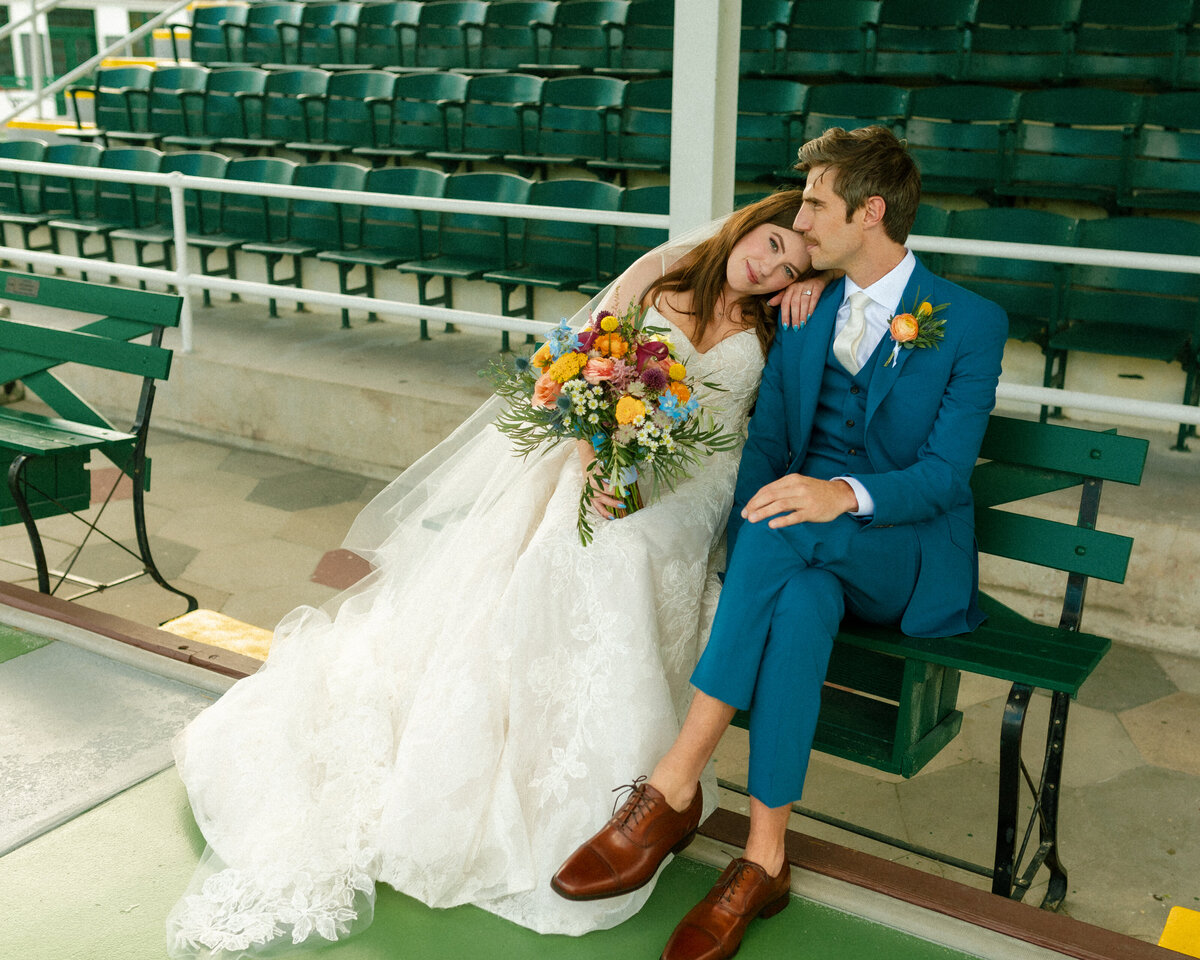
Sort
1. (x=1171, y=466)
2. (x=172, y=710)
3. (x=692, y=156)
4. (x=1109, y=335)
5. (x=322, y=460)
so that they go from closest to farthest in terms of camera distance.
Answer: 1. (x=172, y=710)
2. (x=692, y=156)
3. (x=1171, y=466)
4. (x=1109, y=335)
5. (x=322, y=460)

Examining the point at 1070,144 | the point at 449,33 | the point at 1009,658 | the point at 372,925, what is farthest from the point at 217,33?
the point at 1009,658

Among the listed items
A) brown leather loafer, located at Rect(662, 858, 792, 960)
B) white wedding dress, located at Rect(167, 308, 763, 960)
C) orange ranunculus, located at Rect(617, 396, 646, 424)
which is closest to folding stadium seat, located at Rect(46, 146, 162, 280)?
white wedding dress, located at Rect(167, 308, 763, 960)

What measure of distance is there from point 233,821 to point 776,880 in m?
0.99

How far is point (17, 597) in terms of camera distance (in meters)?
3.18

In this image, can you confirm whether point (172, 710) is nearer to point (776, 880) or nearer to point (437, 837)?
point (437, 837)

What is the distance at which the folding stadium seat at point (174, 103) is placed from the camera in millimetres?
8094

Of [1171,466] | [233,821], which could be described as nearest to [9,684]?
[233,821]

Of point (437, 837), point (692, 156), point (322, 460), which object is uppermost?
point (692, 156)

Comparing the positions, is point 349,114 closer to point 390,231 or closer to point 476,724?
point 390,231

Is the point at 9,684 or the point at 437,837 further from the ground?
the point at 437,837

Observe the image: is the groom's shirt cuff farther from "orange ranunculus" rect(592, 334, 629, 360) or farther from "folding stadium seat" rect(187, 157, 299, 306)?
"folding stadium seat" rect(187, 157, 299, 306)

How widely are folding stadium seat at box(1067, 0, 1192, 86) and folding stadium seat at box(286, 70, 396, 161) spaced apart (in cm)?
402

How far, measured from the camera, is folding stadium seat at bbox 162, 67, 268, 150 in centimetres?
783

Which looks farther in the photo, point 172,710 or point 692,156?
point 692,156
